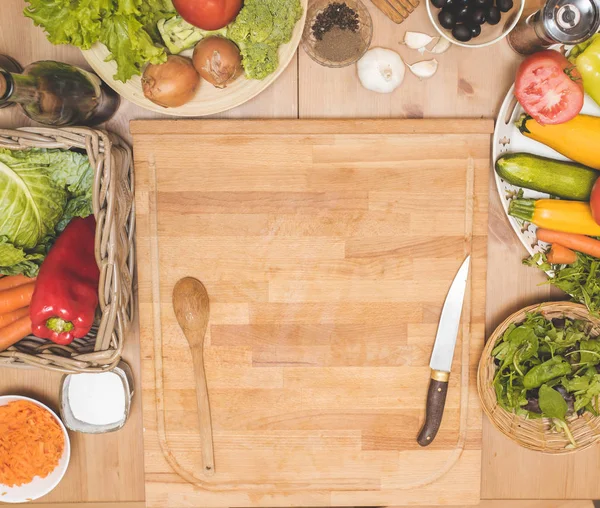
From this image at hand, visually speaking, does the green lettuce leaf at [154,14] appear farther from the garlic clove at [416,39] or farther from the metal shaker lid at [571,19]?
the metal shaker lid at [571,19]

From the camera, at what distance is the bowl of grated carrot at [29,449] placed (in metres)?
1.09

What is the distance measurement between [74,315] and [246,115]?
487mm

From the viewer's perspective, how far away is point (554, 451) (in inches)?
42.2

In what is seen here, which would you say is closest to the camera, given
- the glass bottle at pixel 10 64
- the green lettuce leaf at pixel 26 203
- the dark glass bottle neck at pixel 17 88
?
the dark glass bottle neck at pixel 17 88

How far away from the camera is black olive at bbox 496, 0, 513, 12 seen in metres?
0.96

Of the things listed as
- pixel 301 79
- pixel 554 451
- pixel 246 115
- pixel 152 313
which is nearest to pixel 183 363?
pixel 152 313

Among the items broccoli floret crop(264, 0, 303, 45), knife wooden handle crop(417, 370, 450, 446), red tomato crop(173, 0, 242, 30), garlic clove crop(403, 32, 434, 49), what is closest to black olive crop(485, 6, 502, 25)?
garlic clove crop(403, 32, 434, 49)

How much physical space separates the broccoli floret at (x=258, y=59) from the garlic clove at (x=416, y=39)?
273 millimetres

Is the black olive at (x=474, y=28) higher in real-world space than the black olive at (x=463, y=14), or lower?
lower

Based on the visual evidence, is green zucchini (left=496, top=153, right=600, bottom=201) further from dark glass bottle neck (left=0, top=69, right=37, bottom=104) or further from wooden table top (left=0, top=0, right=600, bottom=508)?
dark glass bottle neck (left=0, top=69, right=37, bottom=104)

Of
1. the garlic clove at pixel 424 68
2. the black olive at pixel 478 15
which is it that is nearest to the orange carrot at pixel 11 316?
the garlic clove at pixel 424 68

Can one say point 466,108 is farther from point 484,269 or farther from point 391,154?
point 484,269

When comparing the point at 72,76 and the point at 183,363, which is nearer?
the point at 72,76

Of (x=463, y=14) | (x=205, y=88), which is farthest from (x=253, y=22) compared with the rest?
(x=463, y=14)
